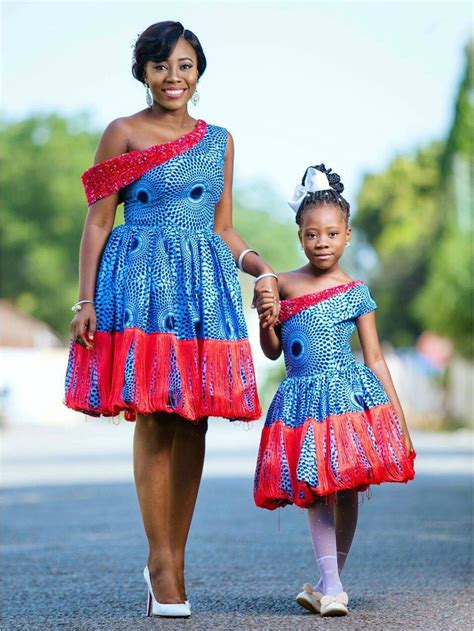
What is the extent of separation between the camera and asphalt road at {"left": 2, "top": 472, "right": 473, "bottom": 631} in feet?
16.2

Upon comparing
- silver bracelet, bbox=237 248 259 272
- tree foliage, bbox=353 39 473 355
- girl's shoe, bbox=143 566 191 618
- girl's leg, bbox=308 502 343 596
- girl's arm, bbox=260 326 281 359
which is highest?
tree foliage, bbox=353 39 473 355

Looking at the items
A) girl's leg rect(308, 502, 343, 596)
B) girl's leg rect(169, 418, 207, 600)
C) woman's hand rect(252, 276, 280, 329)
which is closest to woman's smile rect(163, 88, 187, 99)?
woman's hand rect(252, 276, 280, 329)

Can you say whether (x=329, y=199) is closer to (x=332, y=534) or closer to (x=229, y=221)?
(x=229, y=221)

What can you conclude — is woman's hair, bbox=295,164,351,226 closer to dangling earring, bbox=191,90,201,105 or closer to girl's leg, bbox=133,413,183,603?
dangling earring, bbox=191,90,201,105

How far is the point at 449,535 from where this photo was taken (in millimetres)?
8422

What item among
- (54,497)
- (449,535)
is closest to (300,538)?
(449,535)

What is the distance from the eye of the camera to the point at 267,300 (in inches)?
203

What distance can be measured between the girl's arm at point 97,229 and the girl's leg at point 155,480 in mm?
352

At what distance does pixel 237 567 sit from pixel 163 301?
193 cm

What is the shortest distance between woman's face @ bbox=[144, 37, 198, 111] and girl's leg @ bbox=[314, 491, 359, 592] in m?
1.43

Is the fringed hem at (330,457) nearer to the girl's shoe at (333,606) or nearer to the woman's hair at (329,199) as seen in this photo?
the girl's shoe at (333,606)

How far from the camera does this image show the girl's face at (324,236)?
5.39 m

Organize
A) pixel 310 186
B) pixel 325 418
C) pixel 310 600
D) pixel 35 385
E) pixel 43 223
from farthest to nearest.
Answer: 1. pixel 43 223
2. pixel 35 385
3. pixel 310 186
4. pixel 325 418
5. pixel 310 600

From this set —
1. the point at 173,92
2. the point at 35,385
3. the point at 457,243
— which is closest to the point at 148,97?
the point at 173,92
